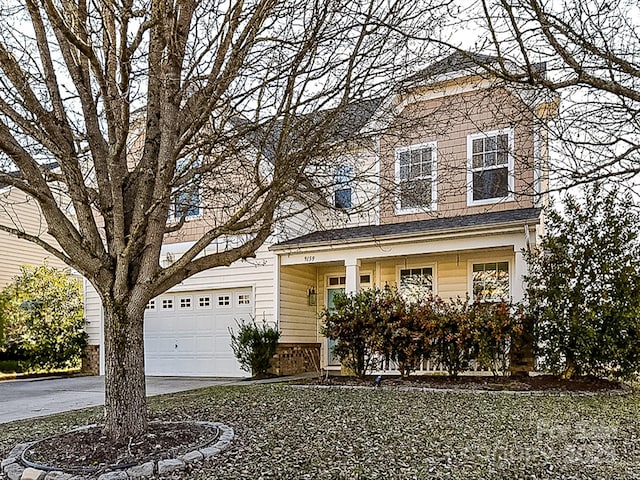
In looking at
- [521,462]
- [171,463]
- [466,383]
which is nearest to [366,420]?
[521,462]

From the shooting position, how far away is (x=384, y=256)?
1093cm

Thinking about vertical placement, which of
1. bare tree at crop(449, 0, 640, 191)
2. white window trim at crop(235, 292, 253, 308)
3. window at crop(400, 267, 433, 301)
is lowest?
white window trim at crop(235, 292, 253, 308)

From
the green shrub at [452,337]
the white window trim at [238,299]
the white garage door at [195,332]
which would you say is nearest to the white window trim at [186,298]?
the white garage door at [195,332]

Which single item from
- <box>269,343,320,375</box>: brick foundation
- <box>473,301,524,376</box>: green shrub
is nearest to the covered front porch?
<box>269,343,320,375</box>: brick foundation

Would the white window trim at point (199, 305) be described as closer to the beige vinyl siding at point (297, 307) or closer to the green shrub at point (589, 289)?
the beige vinyl siding at point (297, 307)

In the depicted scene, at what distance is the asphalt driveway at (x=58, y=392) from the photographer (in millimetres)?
7805

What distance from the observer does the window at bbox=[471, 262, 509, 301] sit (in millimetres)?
11102

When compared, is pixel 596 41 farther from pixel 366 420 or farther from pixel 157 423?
pixel 157 423

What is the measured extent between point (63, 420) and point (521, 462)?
523cm

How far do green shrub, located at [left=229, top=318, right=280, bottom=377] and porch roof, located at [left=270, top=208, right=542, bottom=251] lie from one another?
6.02 ft

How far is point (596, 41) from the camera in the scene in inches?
192

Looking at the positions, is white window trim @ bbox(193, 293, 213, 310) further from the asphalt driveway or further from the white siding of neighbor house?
→ the white siding of neighbor house

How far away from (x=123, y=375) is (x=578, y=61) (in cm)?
506

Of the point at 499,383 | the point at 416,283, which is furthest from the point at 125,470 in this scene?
the point at 416,283
